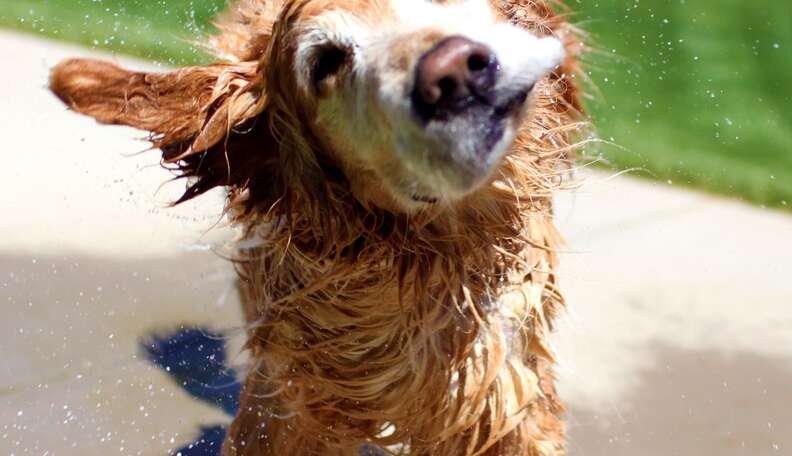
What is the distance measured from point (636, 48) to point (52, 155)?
3.84m

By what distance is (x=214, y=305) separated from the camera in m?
5.48

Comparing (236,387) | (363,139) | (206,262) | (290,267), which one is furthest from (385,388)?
(206,262)

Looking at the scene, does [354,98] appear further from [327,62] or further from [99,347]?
[99,347]

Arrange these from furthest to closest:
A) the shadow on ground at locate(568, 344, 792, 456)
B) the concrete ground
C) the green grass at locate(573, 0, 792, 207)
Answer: the green grass at locate(573, 0, 792, 207) → the concrete ground → the shadow on ground at locate(568, 344, 792, 456)

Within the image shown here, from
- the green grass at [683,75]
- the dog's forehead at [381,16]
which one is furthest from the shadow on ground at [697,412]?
the dog's forehead at [381,16]

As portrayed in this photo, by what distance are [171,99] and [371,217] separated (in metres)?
0.73

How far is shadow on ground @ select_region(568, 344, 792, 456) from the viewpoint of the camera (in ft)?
15.0

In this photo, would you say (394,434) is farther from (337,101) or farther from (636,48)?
(636,48)

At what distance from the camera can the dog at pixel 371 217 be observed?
126 inches

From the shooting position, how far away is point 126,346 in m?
5.14

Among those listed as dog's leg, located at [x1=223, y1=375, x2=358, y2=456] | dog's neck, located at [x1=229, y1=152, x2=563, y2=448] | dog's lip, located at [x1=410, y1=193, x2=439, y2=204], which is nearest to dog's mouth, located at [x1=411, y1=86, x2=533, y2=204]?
dog's lip, located at [x1=410, y1=193, x2=439, y2=204]

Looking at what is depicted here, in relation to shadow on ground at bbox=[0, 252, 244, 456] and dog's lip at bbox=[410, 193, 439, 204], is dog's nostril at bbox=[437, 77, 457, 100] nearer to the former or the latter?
dog's lip at bbox=[410, 193, 439, 204]

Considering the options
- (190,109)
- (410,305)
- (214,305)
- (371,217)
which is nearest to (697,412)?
(410,305)

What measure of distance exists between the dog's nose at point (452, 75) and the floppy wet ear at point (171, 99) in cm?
84
